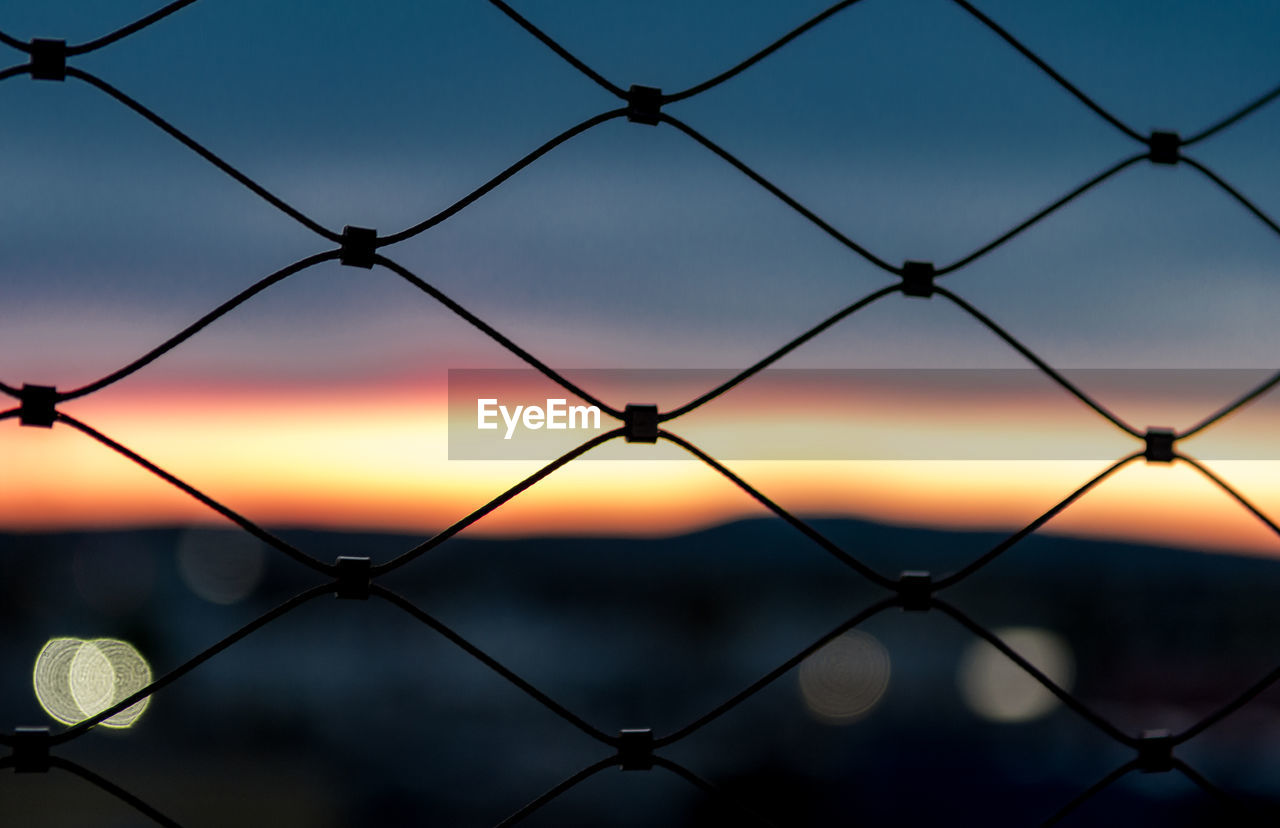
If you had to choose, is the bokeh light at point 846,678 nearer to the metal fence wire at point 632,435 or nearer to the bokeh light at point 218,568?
the bokeh light at point 218,568

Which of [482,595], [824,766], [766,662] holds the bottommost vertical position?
[824,766]

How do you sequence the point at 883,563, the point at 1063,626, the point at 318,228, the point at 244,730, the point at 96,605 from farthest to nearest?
1. the point at 1063,626
2. the point at 244,730
3. the point at 96,605
4. the point at 883,563
5. the point at 318,228

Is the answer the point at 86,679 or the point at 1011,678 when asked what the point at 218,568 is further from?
the point at 1011,678

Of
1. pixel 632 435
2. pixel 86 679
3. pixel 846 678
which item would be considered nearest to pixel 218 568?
pixel 86 679

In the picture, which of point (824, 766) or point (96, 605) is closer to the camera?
point (96, 605)

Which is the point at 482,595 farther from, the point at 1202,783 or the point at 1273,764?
the point at 1202,783

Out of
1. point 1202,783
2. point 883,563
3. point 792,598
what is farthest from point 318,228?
point 792,598
